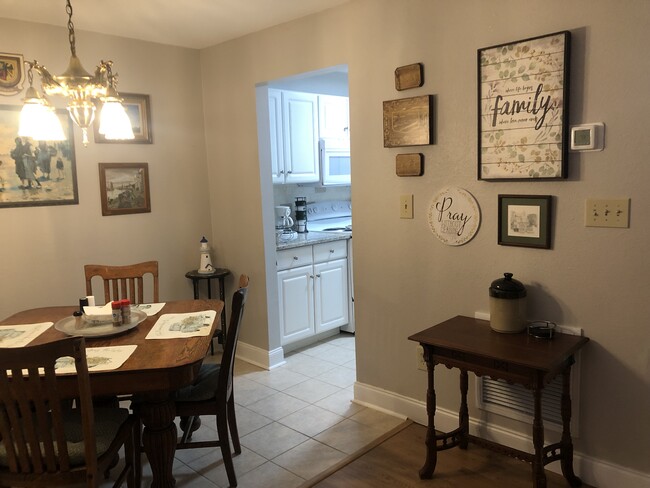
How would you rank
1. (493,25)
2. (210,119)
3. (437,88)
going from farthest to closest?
(210,119) → (437,88) → (493,25)

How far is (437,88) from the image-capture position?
260 centimetres

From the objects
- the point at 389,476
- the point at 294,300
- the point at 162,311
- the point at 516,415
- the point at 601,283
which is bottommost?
the point at 389,476

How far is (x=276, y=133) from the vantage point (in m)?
4.00

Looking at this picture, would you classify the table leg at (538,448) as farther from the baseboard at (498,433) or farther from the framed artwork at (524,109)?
the framed artwork at (524,109)

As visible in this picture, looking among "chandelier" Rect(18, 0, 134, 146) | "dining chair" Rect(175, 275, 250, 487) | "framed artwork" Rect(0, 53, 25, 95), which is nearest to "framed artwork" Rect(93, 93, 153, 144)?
"framed artwork" Rect(0, 53, 25, 95)

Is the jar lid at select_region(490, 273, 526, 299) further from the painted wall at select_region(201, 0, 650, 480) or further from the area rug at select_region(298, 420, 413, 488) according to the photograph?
the area rug at select_region(298, 420, 413, 488)

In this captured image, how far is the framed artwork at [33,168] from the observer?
10.2 feet

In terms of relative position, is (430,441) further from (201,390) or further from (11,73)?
(11,73)

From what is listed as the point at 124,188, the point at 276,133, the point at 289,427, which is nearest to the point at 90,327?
the point at 289,427

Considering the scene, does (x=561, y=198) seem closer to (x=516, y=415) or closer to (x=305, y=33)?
(x=516, y=415)

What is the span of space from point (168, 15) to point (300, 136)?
1.41 m

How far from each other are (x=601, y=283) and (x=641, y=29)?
982mm

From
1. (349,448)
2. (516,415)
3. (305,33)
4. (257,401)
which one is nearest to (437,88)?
(305,33)

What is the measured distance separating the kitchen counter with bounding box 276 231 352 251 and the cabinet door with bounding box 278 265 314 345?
0.19 m
